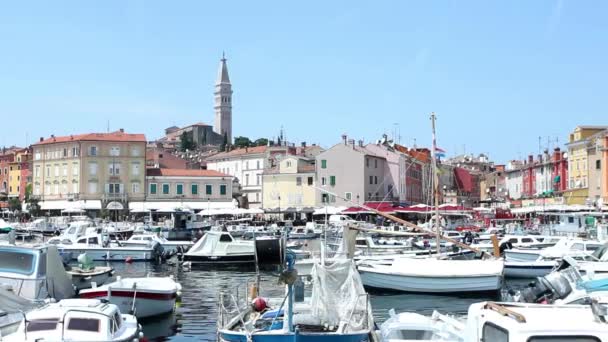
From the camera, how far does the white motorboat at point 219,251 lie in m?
44.6

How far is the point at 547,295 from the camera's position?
63.1 feet

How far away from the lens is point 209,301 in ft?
98.4

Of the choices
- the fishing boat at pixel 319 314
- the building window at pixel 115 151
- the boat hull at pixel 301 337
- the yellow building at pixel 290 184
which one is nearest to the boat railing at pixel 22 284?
the fishing boat at pixel 319 314

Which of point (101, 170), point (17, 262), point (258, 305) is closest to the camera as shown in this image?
point (258, 305)

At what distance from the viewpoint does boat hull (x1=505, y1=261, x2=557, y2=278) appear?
35406 millimetres

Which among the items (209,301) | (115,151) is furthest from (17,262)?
(115,151)

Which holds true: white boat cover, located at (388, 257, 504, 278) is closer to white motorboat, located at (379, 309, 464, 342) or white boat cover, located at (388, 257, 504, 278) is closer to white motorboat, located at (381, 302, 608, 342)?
white motorboat, located at (379, 309, 464, 342)

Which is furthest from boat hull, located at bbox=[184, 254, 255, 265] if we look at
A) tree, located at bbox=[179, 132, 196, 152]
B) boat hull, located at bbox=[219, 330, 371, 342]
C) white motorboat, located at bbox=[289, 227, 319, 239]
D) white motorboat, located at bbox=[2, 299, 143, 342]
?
tree, located at bbox=[179, 132, 196, 152]

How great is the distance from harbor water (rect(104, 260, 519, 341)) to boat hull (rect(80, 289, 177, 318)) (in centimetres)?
30

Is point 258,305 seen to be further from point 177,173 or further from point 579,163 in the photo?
point 177,173

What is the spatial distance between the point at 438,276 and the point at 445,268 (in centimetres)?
54

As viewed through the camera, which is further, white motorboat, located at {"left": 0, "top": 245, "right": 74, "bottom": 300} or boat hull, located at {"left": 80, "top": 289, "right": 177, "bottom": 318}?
boat hull, located at {"left": 80, "top": 289, "right": 177, "bottom": 318}

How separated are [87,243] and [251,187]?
73785mm

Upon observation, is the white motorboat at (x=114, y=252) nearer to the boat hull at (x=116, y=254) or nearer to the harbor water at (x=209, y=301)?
the boat hull at (x=116, y=254)
